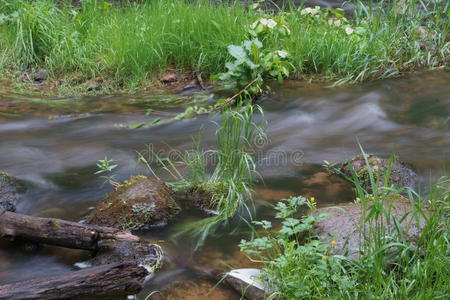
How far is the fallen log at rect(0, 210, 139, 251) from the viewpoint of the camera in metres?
3.37

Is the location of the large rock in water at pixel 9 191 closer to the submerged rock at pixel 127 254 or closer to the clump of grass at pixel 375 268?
the submerged rock at pixel 127 254

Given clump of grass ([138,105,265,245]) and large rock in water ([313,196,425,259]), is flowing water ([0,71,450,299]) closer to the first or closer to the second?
clump of grass ([138,105,265,245])

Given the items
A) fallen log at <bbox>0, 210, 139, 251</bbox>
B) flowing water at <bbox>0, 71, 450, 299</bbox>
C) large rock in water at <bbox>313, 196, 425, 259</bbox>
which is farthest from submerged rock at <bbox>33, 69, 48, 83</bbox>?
large rock in water at <bbox>313, 196, 425, 259</bbox>

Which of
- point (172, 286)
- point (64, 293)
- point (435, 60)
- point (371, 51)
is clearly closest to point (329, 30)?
point (371, 51)

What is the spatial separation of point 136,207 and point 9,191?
1.03 m

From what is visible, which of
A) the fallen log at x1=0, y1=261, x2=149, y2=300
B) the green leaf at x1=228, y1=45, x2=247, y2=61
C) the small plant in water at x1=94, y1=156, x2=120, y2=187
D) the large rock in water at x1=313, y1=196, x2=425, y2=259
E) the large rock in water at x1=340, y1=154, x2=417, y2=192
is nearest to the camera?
the fallen log at x1=0, y1=261, x2=149, y2=300

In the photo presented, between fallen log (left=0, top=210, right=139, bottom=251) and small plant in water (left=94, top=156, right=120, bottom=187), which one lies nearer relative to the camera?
fallen log (left=0, top=210, right=139, bottom=251)

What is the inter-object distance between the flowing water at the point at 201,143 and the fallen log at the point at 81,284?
0.71 ft

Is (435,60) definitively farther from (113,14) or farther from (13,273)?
(13,273)

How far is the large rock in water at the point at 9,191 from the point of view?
411 cm

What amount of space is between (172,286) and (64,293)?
1.96ft

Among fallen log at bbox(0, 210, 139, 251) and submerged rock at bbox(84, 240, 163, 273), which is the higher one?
fallen log at bbox(0, 210, 139, 251)

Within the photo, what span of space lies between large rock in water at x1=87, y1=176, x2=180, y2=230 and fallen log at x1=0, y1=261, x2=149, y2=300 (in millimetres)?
838

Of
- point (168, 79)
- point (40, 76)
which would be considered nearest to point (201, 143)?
point (168, 79)
